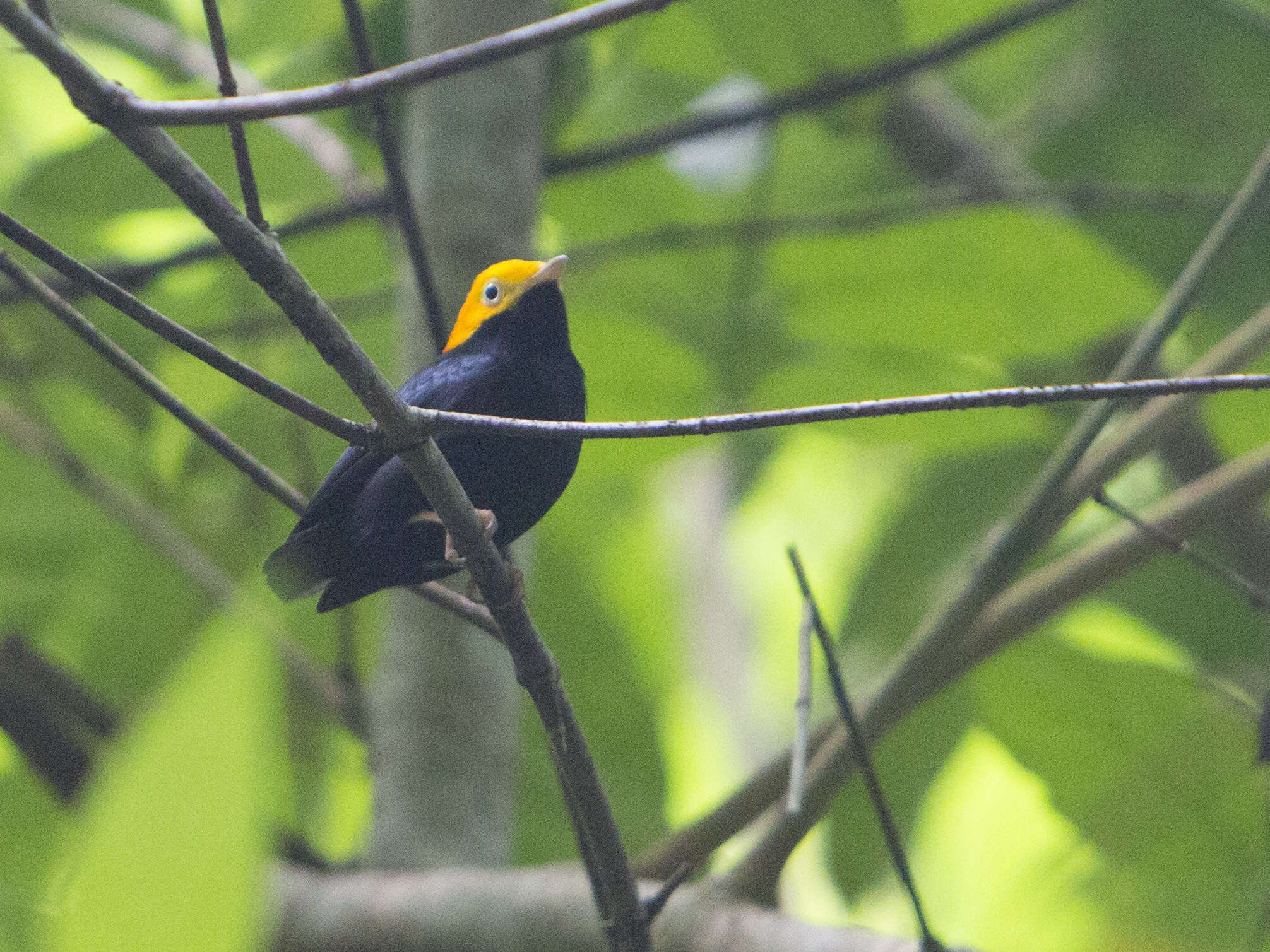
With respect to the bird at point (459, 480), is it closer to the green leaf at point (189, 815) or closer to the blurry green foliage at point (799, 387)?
the blurry green foliage at point (799, 387)

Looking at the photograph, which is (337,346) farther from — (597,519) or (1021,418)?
(597,519)

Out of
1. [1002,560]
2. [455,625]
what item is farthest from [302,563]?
[1002,560]

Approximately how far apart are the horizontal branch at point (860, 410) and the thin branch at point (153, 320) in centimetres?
12

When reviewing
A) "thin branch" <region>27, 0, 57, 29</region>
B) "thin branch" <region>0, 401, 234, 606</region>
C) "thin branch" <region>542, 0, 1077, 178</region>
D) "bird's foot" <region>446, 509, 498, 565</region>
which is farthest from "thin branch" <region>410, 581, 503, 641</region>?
"thin branch" <region>542, 0, 1077, 178</region>

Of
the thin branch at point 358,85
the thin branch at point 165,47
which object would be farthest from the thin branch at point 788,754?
the thin branch at point 165,47

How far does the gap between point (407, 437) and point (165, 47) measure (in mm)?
2513

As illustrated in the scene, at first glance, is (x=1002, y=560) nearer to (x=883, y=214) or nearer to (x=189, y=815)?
(x=883, y=214)

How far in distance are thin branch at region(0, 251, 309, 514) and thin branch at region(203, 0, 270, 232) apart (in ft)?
0.87

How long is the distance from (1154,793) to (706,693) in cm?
495

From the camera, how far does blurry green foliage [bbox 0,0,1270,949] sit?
2.60m

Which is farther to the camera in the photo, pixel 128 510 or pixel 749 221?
pixel 749 221

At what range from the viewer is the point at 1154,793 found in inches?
102

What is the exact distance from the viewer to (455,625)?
272 centimetres

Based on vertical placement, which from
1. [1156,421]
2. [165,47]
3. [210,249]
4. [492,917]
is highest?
[165,47]
